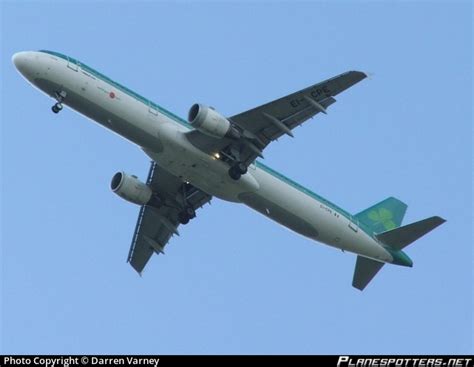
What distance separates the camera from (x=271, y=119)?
5062 centimetres

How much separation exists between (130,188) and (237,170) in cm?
799

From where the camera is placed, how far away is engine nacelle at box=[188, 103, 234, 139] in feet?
162

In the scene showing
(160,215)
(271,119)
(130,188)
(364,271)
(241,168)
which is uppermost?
(271,119)

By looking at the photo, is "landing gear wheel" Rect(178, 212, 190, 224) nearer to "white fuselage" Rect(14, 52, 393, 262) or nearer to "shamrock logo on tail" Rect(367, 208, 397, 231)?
"white fuselage" Rect(14, 52, 393, 262)

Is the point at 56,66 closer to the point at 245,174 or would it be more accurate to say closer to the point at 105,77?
the point at 105,77

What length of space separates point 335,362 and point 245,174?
20.6m

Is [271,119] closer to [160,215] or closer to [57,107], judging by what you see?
[57,107]

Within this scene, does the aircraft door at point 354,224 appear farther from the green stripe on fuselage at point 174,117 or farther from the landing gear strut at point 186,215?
the landing gear strut at point 186,215

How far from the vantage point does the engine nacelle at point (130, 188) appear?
55562 millimetres

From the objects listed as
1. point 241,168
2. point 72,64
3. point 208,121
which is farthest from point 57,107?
point 241,168

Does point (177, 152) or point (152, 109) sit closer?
point (177, 152)

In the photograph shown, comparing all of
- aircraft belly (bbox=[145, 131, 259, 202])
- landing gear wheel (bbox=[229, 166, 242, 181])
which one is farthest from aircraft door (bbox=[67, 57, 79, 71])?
landing gear wheel (bbox=[229, 166, 242, 181])

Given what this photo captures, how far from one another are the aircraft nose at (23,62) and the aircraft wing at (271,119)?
9.10 meters

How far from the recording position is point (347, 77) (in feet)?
158
